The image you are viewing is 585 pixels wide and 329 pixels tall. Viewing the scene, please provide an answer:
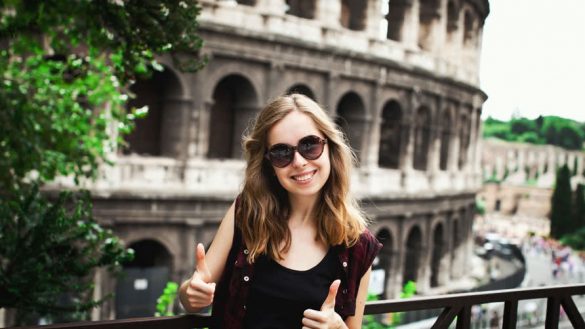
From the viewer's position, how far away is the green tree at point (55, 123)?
19.6 ft

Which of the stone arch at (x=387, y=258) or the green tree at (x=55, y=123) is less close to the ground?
the green tree at (x=55, y=123)

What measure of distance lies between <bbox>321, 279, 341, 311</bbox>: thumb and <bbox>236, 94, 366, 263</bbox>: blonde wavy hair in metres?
0.24

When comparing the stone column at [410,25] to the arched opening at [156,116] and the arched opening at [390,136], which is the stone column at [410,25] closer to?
the arched opening at [390,136]

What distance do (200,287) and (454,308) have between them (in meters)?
1.54

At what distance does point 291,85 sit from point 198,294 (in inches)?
555

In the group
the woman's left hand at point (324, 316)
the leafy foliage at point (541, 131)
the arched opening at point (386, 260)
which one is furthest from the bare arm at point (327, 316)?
the leafy foliage at point (541, 131)

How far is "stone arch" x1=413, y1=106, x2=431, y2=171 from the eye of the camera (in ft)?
68.7

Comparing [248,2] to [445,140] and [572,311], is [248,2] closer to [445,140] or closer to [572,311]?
[445,140]

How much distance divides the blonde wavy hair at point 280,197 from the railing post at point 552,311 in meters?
1.86

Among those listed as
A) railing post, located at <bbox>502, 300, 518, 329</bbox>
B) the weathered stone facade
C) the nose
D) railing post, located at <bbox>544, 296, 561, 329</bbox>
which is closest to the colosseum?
railing post, located at <bbox>544, 296, 561, 329</bbox>

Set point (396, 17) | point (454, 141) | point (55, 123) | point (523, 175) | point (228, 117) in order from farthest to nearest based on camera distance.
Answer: point (523, 175), point (454, 141), point (396, 17), point (228, 117), point (55, 123)

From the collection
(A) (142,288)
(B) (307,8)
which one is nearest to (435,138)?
(B) (307,8)

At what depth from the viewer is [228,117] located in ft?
53.9

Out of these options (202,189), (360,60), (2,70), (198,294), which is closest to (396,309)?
(198,294)
